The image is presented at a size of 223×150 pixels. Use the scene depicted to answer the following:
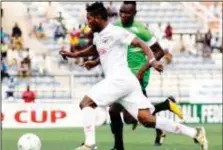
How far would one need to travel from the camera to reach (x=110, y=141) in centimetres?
1329

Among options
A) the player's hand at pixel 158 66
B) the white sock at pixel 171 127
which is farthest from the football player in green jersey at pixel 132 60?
the player's hand at pixel 158 66

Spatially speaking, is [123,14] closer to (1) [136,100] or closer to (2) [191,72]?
(1) [136,100]

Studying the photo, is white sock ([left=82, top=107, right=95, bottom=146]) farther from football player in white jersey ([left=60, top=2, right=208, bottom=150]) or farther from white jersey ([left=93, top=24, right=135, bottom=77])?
white jersey ([left=93, top=24, right=135, bottom=77])

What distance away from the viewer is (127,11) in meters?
10.1

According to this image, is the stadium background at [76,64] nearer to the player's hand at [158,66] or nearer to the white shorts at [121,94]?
the white shorts at [121,94]

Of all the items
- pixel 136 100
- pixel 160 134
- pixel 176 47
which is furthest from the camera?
pixel 176 47

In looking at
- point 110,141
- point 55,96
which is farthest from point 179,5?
point 110,141

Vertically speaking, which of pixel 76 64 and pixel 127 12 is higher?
pixel 127 12

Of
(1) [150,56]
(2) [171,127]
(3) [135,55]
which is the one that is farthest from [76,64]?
(1) [150,56]

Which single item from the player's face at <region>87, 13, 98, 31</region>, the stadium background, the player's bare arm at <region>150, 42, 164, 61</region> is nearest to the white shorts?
the player's face at <region>87, 13, 98, 31</region>

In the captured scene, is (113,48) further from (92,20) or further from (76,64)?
(76,64)

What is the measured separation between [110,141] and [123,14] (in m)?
3.83

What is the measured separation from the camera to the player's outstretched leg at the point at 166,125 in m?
8.49

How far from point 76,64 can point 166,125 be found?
56.7ft
